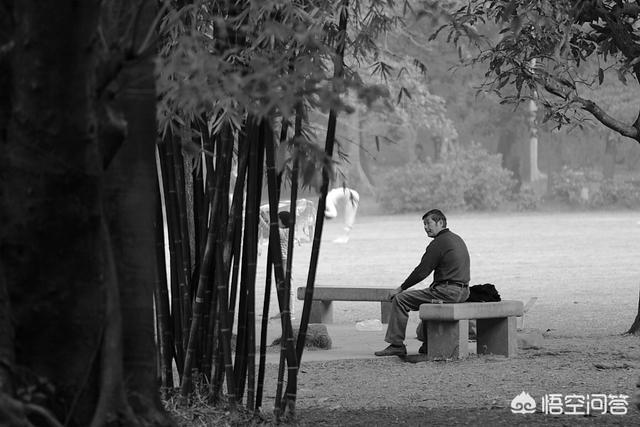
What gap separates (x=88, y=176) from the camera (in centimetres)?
354

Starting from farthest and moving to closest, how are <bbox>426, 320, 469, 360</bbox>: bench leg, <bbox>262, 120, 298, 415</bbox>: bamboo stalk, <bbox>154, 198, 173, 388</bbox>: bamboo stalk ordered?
<bbox>426, 320, 469, 360</bbox>: bench leg, <bbox>154, 198, 173, 388</bbox>: bamboo stalk, <bbox>262, 120, 298, 415</bbox>: bamboo stalk

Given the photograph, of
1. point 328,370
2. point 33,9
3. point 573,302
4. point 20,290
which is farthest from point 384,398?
point 573,302

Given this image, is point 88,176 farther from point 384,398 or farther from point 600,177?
point 600,177

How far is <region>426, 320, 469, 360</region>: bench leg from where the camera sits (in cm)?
910

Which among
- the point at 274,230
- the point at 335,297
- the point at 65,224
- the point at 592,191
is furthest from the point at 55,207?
the point at 592,191

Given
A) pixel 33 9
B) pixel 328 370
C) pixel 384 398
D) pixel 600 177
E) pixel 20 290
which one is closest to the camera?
pixel 33 9

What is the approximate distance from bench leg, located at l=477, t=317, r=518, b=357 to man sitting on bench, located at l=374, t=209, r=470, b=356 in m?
0.30

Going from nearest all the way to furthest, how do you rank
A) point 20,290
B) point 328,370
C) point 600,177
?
point 20,290
point 328,370
point 600,177

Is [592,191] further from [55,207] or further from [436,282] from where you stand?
[55,207]

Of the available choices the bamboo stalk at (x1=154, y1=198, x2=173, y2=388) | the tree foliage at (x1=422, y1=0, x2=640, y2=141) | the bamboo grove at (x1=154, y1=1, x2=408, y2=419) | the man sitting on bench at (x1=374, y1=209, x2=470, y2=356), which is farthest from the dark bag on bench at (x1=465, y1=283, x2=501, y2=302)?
the bamboo stalk at (x1=154, y1=198, x2=173, y2=388)

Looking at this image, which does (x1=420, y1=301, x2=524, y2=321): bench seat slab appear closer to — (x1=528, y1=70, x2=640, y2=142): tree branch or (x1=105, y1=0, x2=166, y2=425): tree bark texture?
(x1=528, y1=70, x2=640, y2=142): tree branch

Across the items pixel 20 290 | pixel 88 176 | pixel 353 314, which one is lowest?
pixel 353 314

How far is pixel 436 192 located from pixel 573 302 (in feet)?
96.1

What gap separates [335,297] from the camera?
11.5 meters
